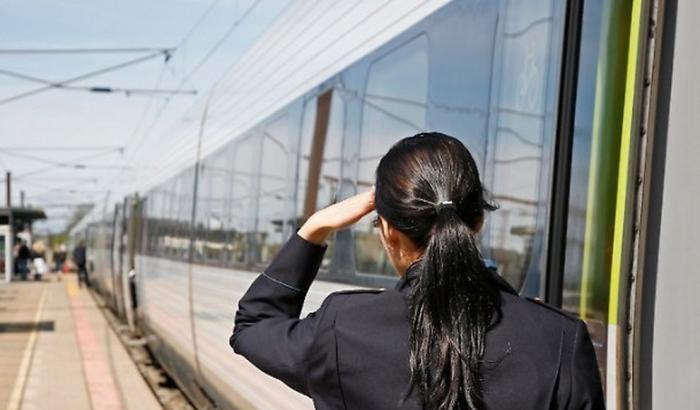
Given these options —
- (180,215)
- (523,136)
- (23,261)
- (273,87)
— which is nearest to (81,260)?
(23,261)

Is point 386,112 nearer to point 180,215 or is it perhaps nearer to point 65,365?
point 180,215

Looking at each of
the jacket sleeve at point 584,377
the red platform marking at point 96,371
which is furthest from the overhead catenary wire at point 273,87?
the red platform marking at point 96,371

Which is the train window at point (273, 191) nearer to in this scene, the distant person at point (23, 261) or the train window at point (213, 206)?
the train window at point (213, 206)

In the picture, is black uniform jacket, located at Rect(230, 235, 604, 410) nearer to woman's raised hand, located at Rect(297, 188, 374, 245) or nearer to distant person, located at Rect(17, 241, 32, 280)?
woman's raised hand, located at Rect(297, 188, 374, 245)

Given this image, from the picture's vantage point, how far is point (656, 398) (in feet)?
8.79

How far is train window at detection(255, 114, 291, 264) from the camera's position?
6.48 m

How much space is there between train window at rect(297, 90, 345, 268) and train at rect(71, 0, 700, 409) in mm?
14

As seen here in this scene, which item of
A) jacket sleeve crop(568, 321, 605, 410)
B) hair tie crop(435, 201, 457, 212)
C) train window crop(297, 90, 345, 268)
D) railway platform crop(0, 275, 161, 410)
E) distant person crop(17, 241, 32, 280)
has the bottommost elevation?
distant person crop(17, 241, 32, 280)

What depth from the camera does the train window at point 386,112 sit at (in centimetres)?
427

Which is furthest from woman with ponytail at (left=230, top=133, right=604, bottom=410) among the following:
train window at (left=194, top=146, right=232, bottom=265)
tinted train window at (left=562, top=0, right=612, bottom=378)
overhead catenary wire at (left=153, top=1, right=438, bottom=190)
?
train window at (left=194, top=146, right=232, bottom=265)

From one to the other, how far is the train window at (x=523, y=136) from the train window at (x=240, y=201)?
13.3 ft

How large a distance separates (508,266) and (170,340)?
8.97 m

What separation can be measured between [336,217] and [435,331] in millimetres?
395

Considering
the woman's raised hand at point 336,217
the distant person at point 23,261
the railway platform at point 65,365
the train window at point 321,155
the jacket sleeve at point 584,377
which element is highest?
the train window at point 321,155
